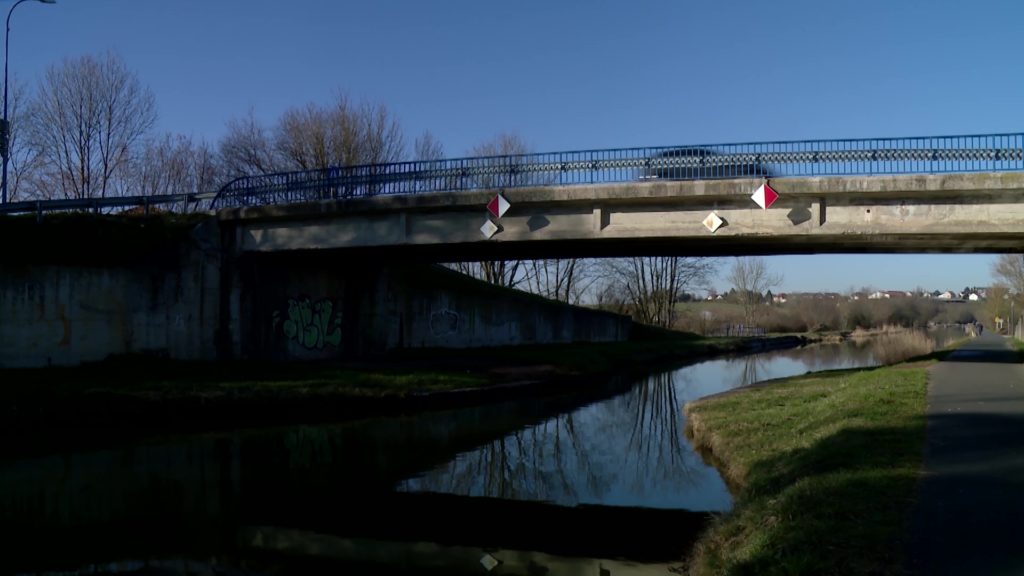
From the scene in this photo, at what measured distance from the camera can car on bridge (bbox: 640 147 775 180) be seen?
20.9 metres

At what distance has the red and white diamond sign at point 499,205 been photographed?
22859mm

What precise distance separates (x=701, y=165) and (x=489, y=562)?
14.6 metres

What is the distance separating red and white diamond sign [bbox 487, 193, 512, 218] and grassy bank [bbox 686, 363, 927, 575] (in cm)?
819

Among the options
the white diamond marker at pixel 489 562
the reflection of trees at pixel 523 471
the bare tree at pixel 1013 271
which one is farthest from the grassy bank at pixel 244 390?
the bare tree at pixel 1013 271

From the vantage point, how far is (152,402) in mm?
20141

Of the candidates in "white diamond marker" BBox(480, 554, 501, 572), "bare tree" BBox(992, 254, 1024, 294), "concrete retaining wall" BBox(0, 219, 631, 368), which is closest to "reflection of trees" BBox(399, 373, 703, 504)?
"white diamond marker" BBox(480, 554, 501, 572)

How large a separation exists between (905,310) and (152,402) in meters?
102

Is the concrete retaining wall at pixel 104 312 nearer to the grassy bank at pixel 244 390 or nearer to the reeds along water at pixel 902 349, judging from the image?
the grassy bank at pixel 244 390

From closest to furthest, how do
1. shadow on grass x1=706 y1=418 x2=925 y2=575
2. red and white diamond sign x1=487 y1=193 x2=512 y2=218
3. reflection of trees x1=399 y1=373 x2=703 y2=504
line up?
1. shadow on grass x1=706 y1=418 x2=925 y2=575
2. reflection of trees x1=399 y1=373 x2=703 y2=504
3. red and white diamond sign x1=487 y1=193 x2=512 y2=218

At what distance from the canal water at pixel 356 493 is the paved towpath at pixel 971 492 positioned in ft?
10.4

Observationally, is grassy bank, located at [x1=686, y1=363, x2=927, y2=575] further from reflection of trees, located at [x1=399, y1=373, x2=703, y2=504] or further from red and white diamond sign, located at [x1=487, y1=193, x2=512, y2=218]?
red and white diamond sign, located at [x1=487, y1=193, x2=512, y2=218]

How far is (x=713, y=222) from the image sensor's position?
2114 cm

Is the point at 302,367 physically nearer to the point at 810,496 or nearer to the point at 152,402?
the point at 152,402

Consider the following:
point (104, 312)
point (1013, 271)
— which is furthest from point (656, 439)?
point (1013, 271)
